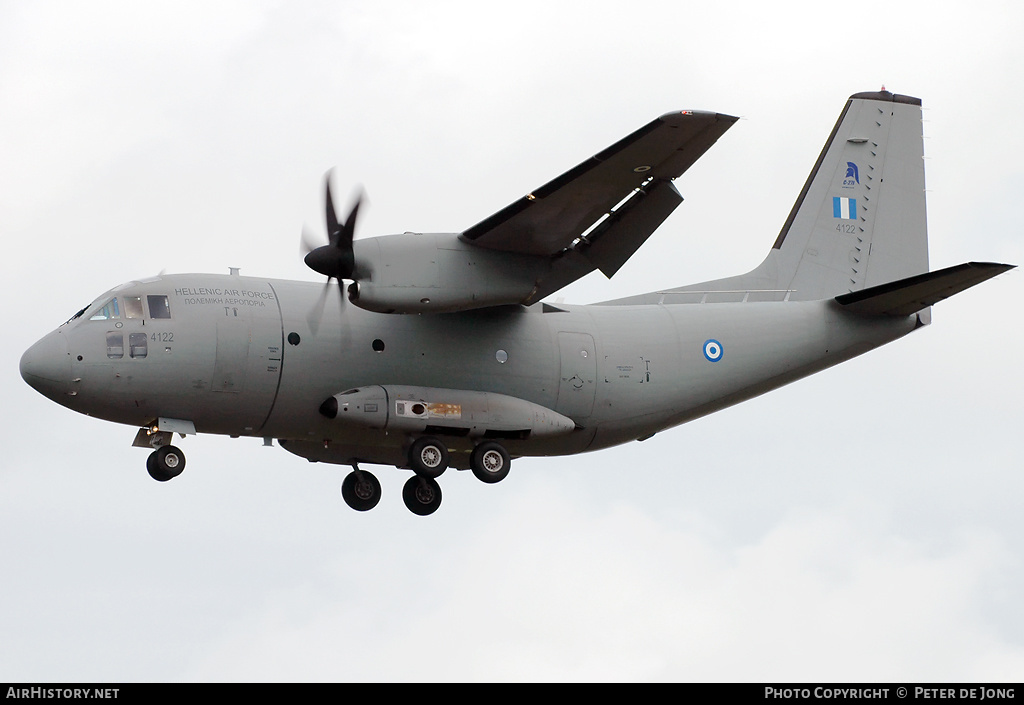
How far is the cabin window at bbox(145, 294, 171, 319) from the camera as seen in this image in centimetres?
2188

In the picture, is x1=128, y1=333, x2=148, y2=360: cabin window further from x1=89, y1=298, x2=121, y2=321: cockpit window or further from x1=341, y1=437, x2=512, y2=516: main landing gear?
x1=341, y1=437, x2=512, y2=516: main landing gear

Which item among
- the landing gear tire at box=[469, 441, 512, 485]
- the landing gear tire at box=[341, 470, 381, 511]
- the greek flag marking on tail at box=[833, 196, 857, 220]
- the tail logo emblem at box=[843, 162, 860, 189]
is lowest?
the landing gear tire at box=[341, 470, 381, 511]

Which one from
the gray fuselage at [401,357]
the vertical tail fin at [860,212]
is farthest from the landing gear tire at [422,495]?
the vertical tail fin at [860,212]

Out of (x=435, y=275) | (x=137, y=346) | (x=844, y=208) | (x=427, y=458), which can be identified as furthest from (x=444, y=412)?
(x=844, y=208)

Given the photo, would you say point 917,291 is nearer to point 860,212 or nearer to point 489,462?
point 860,212

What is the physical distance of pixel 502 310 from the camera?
2350 cm

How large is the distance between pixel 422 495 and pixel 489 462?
1435 millimetres

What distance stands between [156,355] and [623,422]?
24.0 ft

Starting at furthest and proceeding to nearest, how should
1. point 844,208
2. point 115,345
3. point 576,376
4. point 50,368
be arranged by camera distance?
point 844,208 < point 576,376 < point 115,345 < point 50,368

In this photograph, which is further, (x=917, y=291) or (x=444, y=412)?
(x=917, y=291)

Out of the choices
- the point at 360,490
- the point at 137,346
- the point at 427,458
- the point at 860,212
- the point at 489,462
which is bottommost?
the point at 360,490

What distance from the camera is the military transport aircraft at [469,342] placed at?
2150 cm

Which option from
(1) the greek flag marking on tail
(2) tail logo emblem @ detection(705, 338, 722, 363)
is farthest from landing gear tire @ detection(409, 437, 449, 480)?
(1) the greek flag marking on tail

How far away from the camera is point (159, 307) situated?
21.9 metres
